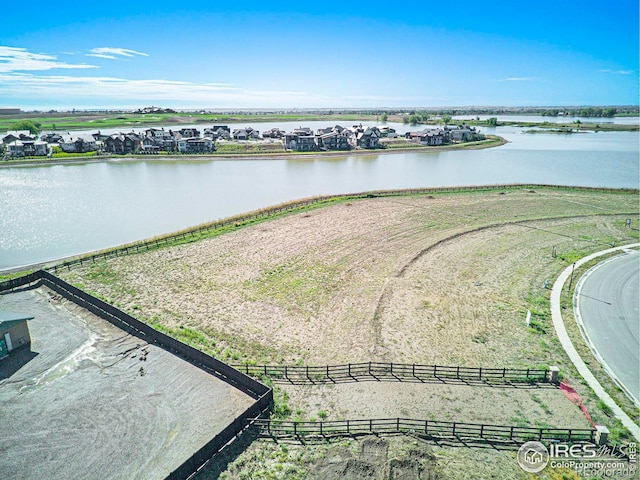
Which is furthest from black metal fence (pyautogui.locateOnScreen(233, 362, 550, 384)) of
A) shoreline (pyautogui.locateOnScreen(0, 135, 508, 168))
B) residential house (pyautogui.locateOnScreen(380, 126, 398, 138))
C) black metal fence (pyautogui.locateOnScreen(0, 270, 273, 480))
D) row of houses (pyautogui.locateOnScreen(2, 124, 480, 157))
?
residential house (pyautogui.locateOnScreen(380, 126, 398, 138))

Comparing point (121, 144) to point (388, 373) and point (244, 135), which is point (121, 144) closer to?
point (244, 135)

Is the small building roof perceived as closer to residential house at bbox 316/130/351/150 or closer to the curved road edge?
the curved road edge

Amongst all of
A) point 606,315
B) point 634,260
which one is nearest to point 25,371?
point 606,315

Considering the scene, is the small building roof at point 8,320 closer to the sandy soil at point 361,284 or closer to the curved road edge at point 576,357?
the sandy soil at point 361,284

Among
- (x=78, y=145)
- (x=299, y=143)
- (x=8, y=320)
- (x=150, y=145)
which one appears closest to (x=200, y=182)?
(x=299, y=143)

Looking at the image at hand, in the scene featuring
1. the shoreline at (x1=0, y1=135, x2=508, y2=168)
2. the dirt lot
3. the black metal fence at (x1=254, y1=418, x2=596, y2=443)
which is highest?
the shoreline at (x1=0, y1=135, x2=508, y2=168)

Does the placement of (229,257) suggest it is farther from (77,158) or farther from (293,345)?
(77,158)
